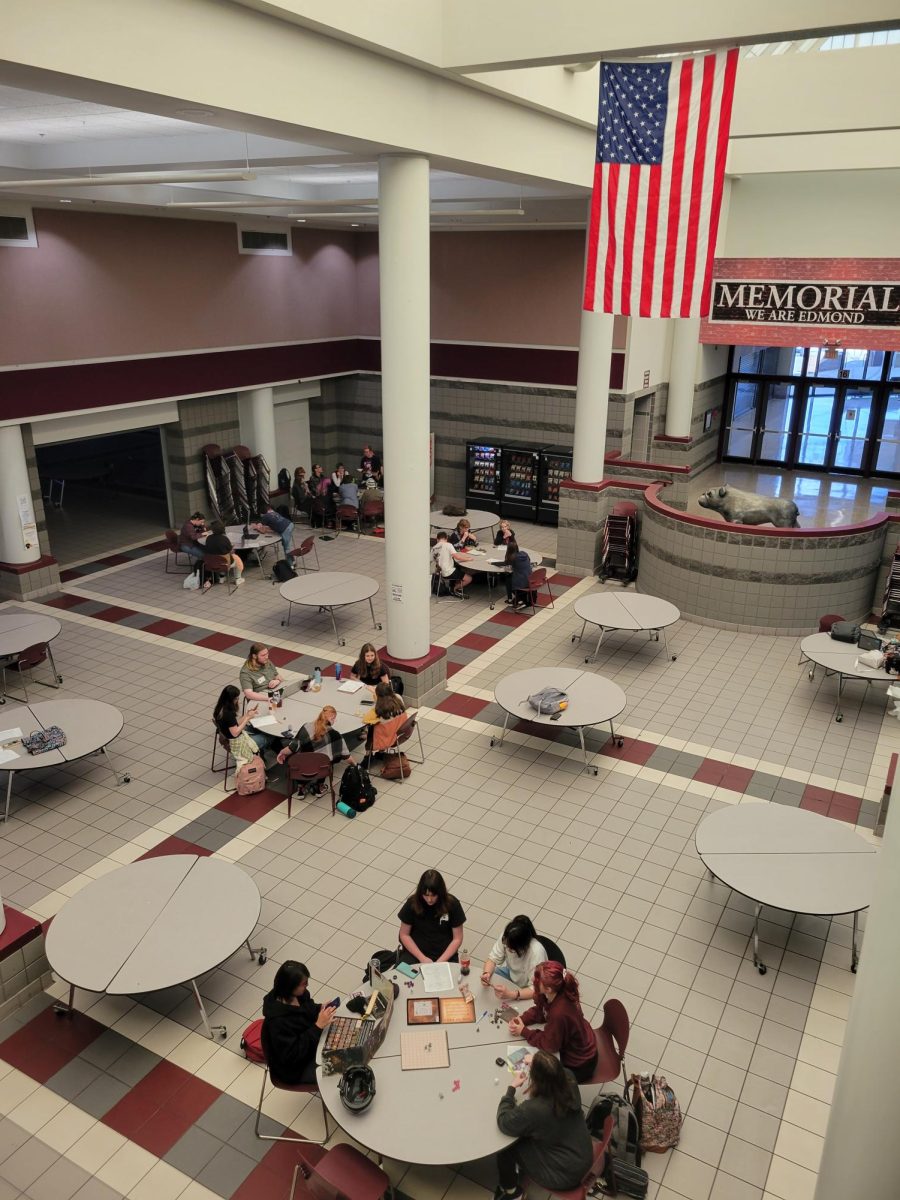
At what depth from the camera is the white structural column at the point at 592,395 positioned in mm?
A: 14930

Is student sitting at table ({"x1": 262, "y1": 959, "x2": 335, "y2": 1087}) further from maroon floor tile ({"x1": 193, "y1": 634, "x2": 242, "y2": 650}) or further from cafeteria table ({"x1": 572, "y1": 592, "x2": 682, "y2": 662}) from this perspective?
maroon floor tile ({"x1": 193, "y1": 634, "x2": 242, "y2": 650})

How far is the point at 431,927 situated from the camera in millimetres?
6668

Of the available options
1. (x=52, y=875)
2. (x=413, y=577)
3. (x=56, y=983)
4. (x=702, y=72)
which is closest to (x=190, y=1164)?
(x=56, y=983)

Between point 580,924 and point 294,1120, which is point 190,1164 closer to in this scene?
point 294,1120

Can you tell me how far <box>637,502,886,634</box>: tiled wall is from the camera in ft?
44.3

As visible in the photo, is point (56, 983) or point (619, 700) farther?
point (619, 700)

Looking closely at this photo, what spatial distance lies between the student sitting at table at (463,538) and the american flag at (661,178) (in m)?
8.04

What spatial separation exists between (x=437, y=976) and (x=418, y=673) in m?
5.16

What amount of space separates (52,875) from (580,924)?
15.9 ft

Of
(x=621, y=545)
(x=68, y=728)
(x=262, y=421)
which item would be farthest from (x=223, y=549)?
(x=621, y=545)

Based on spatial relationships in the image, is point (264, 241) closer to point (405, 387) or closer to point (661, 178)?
point (405, 387)

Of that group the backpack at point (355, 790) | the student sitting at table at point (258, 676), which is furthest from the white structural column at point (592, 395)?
the backpack at point (355, 790)

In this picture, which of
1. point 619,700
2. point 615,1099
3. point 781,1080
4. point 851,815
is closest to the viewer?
point 615,1099

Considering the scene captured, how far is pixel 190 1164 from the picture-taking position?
557 cm
